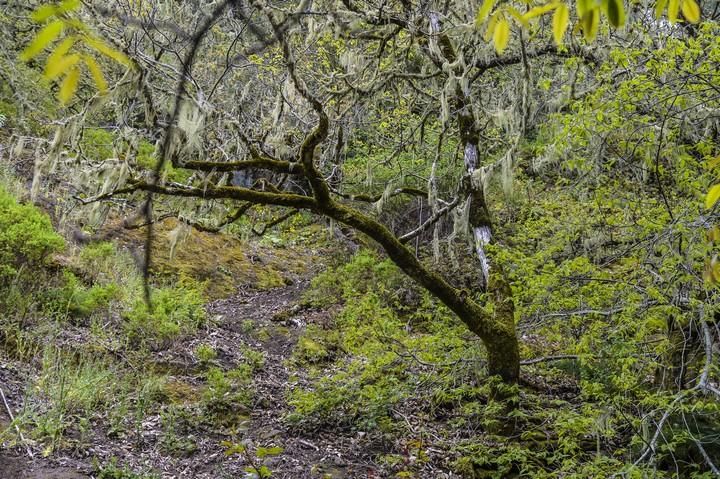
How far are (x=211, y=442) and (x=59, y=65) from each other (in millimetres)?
4185

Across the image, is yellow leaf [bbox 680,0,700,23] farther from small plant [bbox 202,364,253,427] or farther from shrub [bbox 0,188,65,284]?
shrub [bbox 0,188,65,284]

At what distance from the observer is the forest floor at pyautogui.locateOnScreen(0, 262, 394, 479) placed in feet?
12.0

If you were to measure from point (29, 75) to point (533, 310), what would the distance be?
820 cm

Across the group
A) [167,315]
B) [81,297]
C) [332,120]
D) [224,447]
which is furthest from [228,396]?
[332,120]

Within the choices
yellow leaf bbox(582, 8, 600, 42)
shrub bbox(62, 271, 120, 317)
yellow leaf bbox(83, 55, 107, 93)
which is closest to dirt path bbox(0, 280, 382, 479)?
shrub bbox(62, 271, 120, 317)

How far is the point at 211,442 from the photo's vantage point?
175 inches

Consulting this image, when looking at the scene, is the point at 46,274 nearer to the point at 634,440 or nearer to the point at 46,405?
the point at 46,405

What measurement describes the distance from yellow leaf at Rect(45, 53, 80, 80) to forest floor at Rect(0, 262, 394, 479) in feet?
10.1

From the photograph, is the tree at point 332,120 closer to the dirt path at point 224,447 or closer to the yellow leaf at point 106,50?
the dirt path at point 224,447

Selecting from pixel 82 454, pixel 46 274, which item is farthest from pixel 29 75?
pixel 82 454

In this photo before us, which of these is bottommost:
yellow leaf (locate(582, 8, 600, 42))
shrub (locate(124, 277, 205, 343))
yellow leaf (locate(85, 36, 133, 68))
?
shrub (locate(124, 277, 205, 343))

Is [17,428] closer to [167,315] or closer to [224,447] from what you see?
[224,447]

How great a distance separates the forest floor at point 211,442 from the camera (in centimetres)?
366

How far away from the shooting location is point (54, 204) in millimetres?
7691
